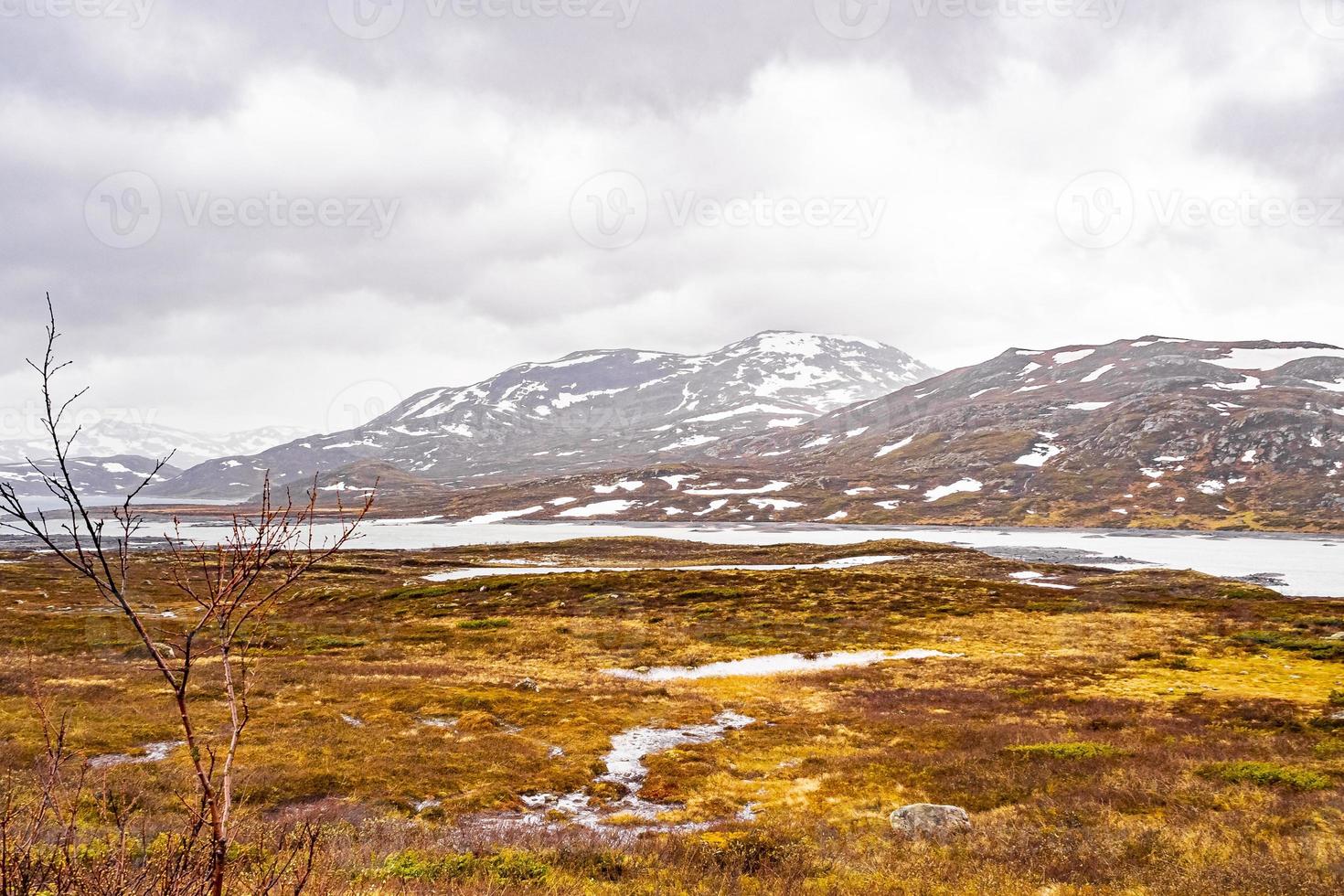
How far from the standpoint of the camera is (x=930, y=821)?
16609 millimetres

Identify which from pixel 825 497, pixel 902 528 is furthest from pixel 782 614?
pixel 825 497

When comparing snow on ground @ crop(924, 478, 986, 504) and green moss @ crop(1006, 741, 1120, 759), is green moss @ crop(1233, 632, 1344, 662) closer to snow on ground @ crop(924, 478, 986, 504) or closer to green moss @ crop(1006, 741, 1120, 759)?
green moss @ crop(1006, 741, 1120, 759)

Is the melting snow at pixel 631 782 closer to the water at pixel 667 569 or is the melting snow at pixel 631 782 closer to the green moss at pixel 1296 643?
the green moss at pixel 1296 643

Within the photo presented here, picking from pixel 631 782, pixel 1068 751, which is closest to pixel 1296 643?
pixel 1068 751

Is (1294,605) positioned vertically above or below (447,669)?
below

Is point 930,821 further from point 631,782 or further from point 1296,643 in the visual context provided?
point 1296,643

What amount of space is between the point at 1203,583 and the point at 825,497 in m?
126

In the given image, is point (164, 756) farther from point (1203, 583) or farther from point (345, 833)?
point (1203, 583)

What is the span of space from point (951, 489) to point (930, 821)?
7542 inches

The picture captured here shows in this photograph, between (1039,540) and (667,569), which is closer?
(667,569)

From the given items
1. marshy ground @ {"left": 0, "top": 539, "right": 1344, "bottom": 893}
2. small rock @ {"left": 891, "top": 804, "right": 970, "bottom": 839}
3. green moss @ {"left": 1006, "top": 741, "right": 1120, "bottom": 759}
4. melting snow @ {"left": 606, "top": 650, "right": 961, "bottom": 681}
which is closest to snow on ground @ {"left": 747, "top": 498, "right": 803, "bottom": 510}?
marshy ground @ {"left": 0, "top": 539, "right": 1344, "bottom": 893}

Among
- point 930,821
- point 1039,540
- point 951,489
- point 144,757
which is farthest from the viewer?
point 951,489

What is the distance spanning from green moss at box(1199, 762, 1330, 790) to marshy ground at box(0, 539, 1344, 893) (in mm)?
99

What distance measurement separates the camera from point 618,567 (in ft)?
311
